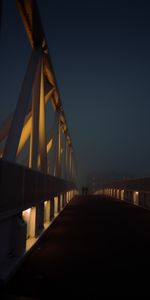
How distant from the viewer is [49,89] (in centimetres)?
2164

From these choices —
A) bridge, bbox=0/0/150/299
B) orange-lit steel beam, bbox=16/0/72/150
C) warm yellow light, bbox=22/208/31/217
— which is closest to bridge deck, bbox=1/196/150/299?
bridge, bbox=0/0/150/299

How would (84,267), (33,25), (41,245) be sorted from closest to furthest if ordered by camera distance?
(84,267) < (41,245) < (33,25)

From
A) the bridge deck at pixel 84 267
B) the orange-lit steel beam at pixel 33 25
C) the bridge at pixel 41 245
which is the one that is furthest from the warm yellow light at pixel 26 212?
the orange-lit steel beam at pixel 33 25

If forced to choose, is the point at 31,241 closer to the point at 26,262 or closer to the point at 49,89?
the point at 26,262

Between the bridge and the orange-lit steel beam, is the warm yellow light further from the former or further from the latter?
the orange-lit steel beam

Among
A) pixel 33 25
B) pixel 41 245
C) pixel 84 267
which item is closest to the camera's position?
pixel 84 267

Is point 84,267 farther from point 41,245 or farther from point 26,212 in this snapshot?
point 26,212

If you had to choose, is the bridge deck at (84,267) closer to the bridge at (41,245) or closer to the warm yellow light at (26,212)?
the bridge at (41,245)

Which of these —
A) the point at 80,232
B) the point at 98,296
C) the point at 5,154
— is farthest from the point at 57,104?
the point at 98,296

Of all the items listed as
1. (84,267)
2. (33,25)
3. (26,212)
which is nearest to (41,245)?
(26,212)

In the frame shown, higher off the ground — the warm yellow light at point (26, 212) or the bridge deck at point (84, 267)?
the warm yellow light at point (26, 212)

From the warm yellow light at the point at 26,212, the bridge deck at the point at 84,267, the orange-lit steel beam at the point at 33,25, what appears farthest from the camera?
the orange-lit steel beam at the point at 33,25

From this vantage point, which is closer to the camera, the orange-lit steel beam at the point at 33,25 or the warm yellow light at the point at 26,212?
the warm yellow light at the point at 26,212

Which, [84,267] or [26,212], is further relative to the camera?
[26,212]
